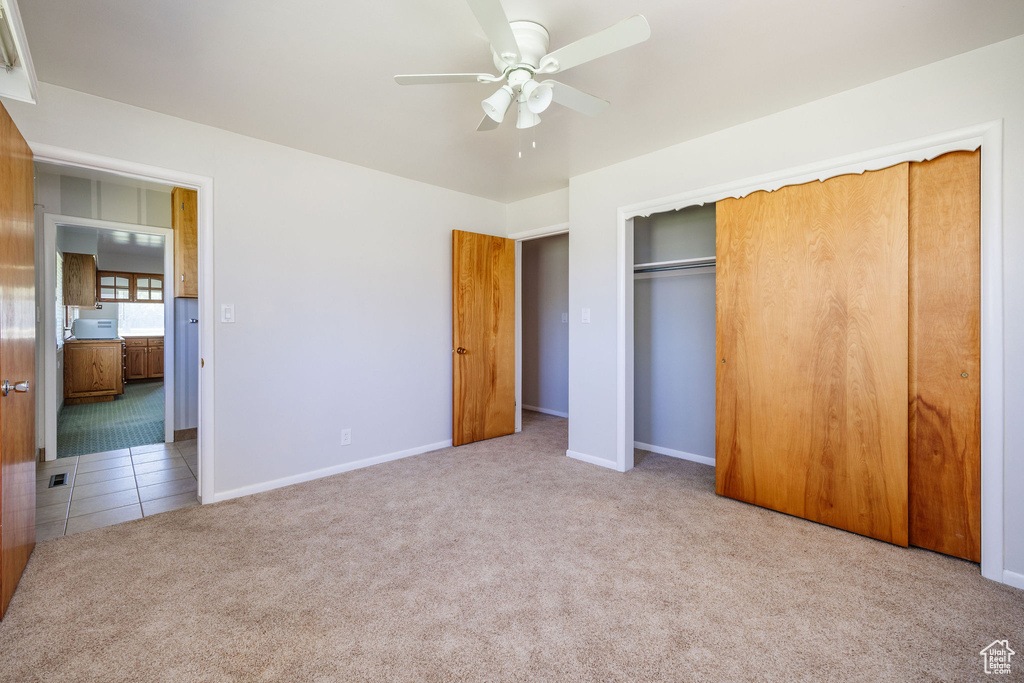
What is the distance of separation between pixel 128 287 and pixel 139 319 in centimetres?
66

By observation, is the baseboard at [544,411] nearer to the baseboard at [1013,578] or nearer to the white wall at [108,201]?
the baseboard at [1013,578]

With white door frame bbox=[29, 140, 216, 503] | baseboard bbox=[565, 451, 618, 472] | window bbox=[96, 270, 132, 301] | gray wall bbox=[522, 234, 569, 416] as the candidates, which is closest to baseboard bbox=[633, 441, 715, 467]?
baseboard bbox=[565, 451, 618, 472]

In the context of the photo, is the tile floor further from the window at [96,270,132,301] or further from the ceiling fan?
the window at [96,270,132,301]

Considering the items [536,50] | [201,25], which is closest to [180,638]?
[201,25]

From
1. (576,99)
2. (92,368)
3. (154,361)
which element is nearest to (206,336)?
(576,99)

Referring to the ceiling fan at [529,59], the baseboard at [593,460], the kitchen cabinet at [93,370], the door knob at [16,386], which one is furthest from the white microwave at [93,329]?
the ceiling fan at [529,59]

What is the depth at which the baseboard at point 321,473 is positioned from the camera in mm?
2873

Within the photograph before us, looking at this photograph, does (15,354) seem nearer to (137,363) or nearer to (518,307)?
(518,307)

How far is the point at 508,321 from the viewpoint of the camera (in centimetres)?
443

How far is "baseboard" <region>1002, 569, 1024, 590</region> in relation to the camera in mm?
1879

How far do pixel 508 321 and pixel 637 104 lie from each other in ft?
7.85

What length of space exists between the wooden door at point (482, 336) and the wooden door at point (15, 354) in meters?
2.63

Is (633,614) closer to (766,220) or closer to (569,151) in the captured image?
(766,220)

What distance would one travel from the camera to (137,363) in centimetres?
788
